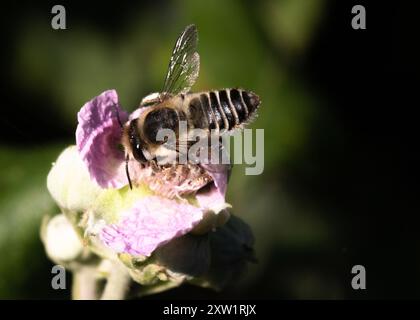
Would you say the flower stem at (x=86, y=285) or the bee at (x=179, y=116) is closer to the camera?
the bee at (x=179, y=116)

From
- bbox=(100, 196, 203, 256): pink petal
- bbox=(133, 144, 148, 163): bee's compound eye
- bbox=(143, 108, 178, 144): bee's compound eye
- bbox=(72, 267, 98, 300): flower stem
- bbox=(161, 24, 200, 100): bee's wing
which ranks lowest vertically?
bbox=(72, 267, 98, 300): flower stem

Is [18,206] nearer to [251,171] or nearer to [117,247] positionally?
[117,247]

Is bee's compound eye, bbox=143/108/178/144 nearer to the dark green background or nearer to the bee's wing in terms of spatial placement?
the bee's wing

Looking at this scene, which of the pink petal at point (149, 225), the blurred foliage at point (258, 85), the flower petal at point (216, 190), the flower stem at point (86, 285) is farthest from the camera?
the blurred foliage at point (258, 85)

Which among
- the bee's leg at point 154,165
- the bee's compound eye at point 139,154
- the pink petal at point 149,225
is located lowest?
the pink petal at point 149,225

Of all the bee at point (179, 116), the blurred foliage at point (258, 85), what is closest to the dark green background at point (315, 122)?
the blurred foliage at point (258, 85)

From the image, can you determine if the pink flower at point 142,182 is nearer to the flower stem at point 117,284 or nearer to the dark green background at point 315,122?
the flower stem at point 117,284

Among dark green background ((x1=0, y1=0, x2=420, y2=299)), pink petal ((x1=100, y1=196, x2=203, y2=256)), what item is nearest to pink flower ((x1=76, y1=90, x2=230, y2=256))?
pink petal ((x1=100, y1=196, x2=203, y2=256))

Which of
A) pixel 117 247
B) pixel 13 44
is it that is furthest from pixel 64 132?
pixel 117 247
